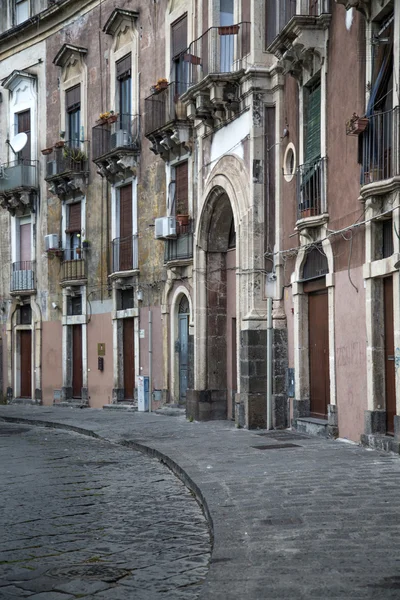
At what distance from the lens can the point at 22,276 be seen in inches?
1241

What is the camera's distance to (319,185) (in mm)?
15625

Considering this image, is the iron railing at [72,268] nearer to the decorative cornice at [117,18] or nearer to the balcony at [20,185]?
the balcony at [20,185]

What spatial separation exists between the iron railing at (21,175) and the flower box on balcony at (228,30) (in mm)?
13182

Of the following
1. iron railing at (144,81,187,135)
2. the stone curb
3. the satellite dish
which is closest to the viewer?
the stone curb

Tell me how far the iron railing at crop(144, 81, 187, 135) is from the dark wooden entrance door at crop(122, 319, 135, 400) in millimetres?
5377

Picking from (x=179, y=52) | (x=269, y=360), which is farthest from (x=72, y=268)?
(x=269, y=360)

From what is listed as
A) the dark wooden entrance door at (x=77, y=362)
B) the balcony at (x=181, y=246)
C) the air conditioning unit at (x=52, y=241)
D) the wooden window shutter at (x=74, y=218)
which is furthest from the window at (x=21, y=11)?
the balcony at (x=181, y=246)

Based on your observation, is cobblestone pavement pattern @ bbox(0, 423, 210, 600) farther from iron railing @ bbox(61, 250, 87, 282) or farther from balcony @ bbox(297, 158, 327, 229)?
iron railing @ bbox(61, 250, 87, 282)

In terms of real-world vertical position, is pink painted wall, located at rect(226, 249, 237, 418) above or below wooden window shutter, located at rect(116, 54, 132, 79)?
below

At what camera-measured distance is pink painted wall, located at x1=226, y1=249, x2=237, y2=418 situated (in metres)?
20.7

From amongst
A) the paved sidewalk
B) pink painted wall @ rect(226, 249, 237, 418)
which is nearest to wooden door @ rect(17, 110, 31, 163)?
pink painted wall @ rect(226, 249, 237, 418)

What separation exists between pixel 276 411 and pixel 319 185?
14.3 ft

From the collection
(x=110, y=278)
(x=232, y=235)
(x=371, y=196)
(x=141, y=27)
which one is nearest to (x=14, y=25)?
(x=141, y=27)

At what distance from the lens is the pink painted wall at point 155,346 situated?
963 inches
